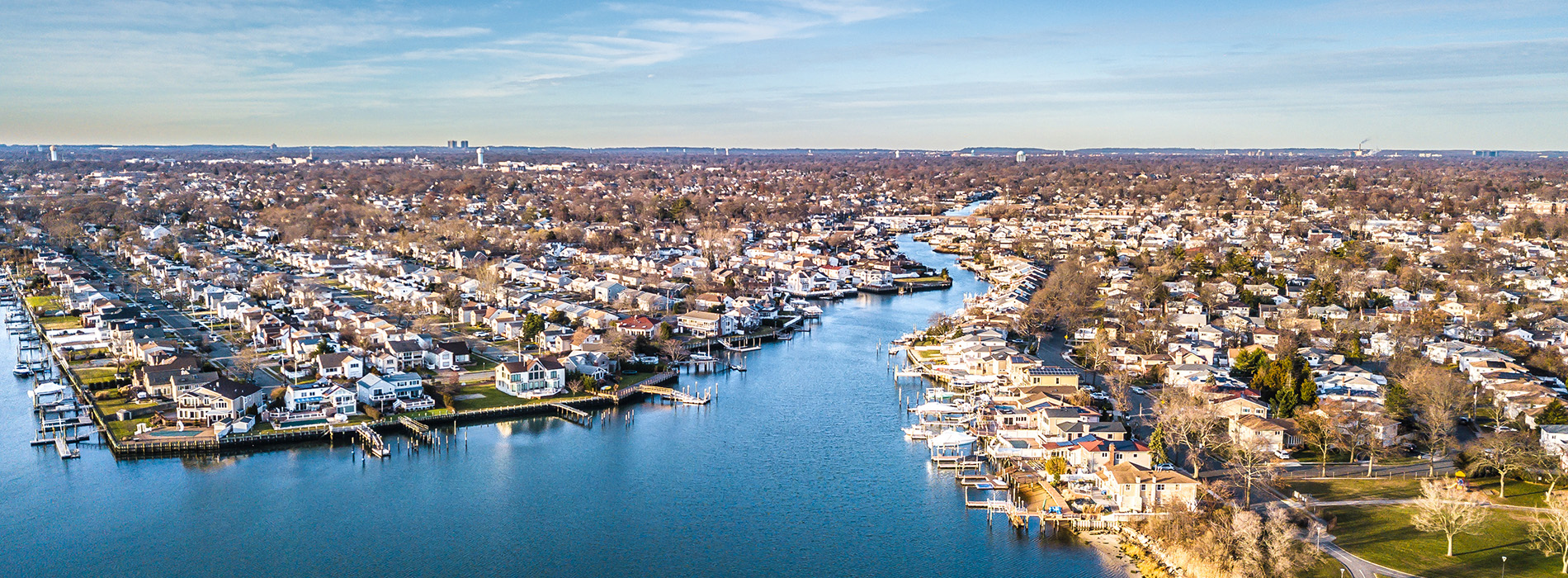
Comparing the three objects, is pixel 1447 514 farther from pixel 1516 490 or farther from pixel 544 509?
pixel 544 509

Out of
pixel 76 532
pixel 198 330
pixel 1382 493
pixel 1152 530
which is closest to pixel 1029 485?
pixel 1152 530

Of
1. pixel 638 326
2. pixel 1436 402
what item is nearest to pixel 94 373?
pixel 638 326

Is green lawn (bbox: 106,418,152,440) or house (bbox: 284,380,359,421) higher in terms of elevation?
house (bbox: 284,380,359,421)

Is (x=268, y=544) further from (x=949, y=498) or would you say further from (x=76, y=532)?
(x=949, y=498)

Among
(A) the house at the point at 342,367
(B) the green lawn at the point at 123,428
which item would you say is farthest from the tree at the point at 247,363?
(B) the green lawn at the point at 123,428

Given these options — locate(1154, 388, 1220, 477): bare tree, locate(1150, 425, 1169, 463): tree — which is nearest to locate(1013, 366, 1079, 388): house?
locate(1154, 388, 1220, 477): bare tree

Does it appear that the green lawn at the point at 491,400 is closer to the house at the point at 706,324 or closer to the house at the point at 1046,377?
the house at the point at 706,324

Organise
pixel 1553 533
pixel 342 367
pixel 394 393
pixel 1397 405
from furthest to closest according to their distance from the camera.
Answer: pixel 342 367
pixel 394 393
pixel 1397 405
pixel 1553 533

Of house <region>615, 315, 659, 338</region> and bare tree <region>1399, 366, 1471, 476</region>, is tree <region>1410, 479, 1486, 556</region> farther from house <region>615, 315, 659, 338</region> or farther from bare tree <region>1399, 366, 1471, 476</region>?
house <region>615, 315, 659, 338</region>
